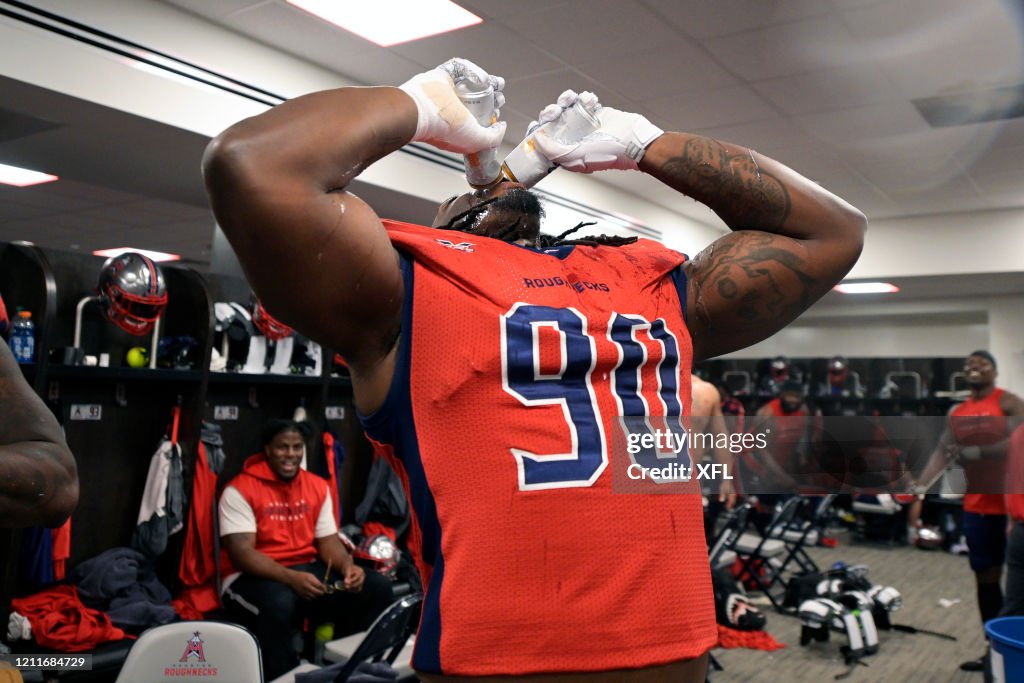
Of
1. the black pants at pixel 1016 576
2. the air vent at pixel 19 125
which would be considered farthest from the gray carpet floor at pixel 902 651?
the air vent at pixel 19 125

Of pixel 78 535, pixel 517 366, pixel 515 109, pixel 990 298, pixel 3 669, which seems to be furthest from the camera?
pixel 990 298

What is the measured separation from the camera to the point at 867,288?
34.2 ft

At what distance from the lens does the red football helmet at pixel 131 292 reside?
3721 millimetres

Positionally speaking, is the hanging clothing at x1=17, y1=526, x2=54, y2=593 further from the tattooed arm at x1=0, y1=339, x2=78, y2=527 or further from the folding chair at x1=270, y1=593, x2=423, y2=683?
the tattooed arm at x1=0, y1=339, x2=78, y2=527

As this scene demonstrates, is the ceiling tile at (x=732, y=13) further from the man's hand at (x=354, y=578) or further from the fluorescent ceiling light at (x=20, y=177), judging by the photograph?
the fluorescent ceiling light at (x=20, y=177)

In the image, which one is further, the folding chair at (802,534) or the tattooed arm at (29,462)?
Answer: the folding chair at (802,534)

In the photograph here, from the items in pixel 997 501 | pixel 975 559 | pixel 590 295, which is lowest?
pixel 975 559

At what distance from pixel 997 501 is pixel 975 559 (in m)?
0.44

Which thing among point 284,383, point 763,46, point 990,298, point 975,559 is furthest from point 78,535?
point 990,298


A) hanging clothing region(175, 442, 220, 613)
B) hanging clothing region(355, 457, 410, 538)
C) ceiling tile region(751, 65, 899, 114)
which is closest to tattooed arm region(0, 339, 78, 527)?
hanging clothing region(175, 442, 220, 613)

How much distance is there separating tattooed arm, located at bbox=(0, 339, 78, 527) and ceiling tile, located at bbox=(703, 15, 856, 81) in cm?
394

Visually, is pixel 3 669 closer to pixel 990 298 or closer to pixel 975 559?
pixel 975 559

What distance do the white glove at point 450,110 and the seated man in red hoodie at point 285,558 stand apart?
3297mm

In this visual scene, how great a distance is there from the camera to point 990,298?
10.8 m
